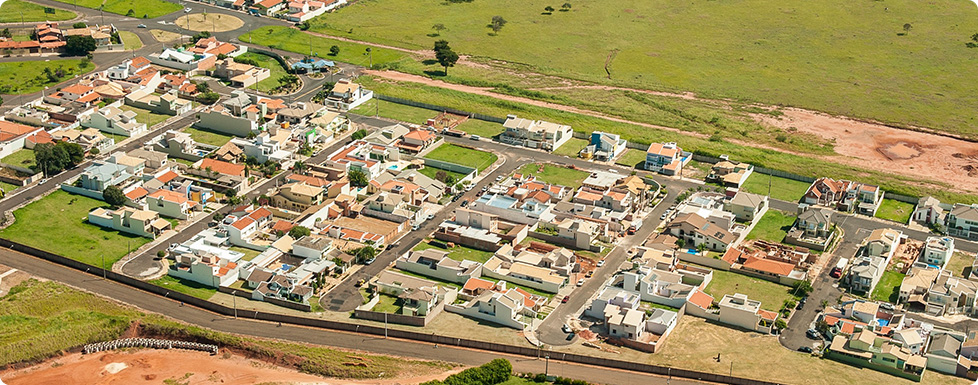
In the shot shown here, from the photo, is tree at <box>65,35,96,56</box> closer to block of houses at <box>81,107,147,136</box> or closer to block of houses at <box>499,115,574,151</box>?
block of houses at <box>81,107,147,136</box>

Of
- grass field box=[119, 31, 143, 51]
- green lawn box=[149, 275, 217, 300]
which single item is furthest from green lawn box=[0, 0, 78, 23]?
green lawn box=[149, 275, 217, 300]

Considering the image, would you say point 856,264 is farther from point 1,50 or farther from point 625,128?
point 1,50

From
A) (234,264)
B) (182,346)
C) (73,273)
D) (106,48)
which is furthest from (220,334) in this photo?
(106,48)

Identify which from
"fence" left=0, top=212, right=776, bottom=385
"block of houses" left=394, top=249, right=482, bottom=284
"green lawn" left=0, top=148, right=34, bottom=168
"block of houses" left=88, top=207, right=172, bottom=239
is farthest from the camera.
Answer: "green lawn" left=0, top=148, right=34, bottom=168

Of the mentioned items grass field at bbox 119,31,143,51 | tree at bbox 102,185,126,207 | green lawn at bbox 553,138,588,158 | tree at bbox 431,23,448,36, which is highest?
tree at bbox 102,185,126,207

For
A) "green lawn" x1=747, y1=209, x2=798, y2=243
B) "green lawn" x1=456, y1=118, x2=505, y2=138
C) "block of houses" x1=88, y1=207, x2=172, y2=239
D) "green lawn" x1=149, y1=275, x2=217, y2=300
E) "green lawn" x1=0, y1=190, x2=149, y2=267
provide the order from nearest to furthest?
"green lawn" x1=149, y1=275, x2=217, y2=300 < "green lawn" x1=0, y1=190, x2=149, y2=267 < "block of houses" x1=88, y1=207, x2=172, y2=239 < "green lawn" x1=747, y1=209, x2=798, y2=243 < "green lawn" x1=456, y1=118, x2=505, y2=138

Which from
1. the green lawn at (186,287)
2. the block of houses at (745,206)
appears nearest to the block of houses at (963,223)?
the block of houses at (745,206)

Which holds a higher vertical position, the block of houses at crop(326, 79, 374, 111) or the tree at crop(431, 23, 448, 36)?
the block of houses at crop(326, 79, 374, 111)
